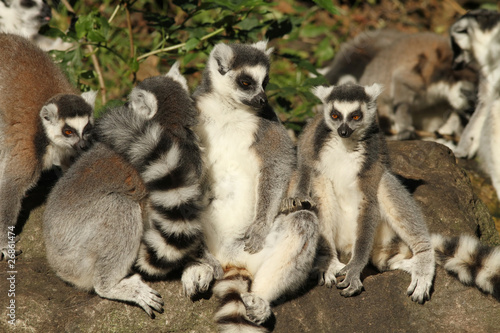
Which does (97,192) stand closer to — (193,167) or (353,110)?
(193,167)

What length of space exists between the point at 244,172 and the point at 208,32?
2.03 meters

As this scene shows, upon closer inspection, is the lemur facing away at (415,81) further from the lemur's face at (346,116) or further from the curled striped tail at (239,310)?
the curled striped tail at (239,310)

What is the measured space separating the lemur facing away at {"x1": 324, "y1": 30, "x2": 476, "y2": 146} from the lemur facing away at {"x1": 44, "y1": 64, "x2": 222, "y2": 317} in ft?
13.6

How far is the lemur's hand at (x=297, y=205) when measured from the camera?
387cm

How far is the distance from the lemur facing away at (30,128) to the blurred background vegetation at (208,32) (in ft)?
1.56

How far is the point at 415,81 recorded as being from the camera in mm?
7332

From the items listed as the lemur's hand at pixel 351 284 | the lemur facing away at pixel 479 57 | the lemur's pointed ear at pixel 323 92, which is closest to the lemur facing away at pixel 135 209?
the lemur's hand at pixel 351 284

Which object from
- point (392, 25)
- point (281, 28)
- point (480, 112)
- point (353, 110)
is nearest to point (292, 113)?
point (281, 28)

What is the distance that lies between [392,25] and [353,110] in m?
6.84

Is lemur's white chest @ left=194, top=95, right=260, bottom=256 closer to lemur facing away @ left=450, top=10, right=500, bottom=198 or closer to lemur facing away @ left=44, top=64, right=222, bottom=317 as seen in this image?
lemur facing away @ left=44, top=64, right=222, bottom=317

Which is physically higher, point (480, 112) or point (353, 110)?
point (353, 110)

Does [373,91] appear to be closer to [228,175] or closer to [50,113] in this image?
[228,175]

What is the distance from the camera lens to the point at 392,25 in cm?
1030

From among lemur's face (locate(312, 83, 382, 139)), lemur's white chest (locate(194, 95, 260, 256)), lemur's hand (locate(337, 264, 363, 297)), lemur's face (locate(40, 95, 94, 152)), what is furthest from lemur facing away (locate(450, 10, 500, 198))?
lemur's face (locate(40, 95, 94, 152))
